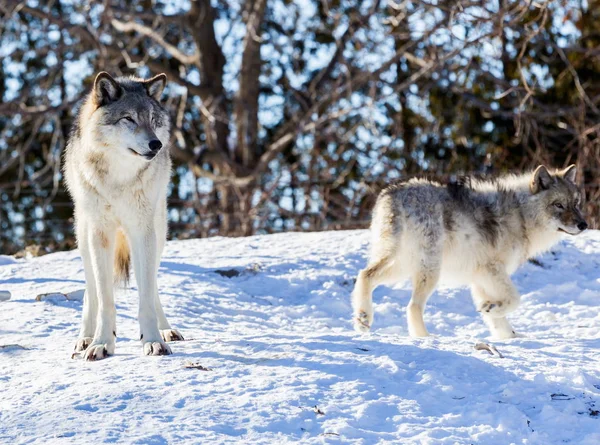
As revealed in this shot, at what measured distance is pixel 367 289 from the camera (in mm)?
7035

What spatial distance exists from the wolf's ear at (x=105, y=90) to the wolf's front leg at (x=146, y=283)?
99cm

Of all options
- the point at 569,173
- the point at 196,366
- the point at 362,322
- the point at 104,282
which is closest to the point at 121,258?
the point at 104,282

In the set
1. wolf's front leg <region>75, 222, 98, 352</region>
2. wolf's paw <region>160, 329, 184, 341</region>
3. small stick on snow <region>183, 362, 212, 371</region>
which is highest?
wolf's front leg <region>75, 222, 98, 352</region>

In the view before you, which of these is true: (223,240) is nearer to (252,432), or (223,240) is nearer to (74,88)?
(252,432)

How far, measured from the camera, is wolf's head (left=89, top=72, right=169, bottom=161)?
18.8 ft

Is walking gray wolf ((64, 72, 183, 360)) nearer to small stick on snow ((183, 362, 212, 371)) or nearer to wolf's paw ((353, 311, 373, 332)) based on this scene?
small stick on snow ((183, 362, 212, 371))

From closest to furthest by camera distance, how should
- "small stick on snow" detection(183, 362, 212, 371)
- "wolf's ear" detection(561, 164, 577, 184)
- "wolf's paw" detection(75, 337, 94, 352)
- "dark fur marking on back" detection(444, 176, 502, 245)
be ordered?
"small stick on snow" detection(183, 362, 212, 371) < "wolf's paw" detection(75, 337, 94, 352) < "dark fur marking on back" detection(444, 176, 502, 245) < "wolf's ear" detection(561, 164, 577, 184)

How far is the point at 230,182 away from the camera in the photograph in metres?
16.5

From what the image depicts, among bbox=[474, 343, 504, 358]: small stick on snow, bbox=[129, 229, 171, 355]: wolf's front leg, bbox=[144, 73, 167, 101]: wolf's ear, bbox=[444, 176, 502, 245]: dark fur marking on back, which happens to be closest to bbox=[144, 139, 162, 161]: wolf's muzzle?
bbox=[129, 229, 171, 355]: wolf's front leg

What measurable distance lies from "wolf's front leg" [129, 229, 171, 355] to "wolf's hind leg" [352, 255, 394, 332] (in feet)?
6.06

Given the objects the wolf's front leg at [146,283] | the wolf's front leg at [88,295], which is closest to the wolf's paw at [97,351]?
the wolf's front leg at [146,283]

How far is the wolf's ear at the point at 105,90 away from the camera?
5914 mm

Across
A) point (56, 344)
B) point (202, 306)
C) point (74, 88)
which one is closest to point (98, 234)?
point (56, 344)

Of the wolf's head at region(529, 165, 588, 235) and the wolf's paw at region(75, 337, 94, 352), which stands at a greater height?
the wolf's head at region(529, 165, 588, 235)
